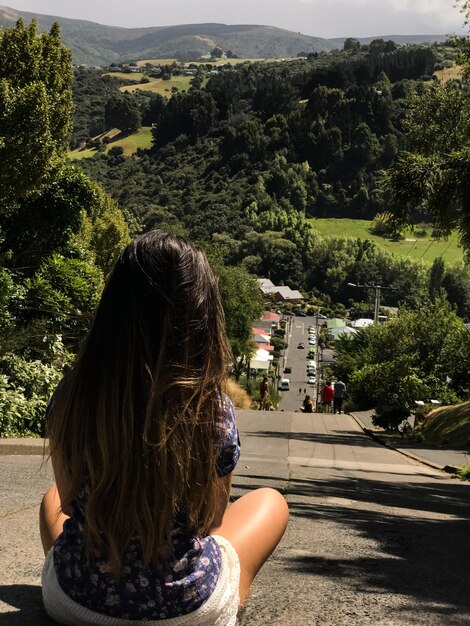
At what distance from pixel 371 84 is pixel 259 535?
194 meters

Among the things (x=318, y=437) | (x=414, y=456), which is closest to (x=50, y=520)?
(x=414, y=456)

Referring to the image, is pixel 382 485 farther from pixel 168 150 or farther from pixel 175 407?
pixel 168 150

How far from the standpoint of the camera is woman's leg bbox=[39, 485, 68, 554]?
3.02 metres

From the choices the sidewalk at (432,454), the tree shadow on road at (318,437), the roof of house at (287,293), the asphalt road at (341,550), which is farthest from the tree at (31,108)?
the roof of house at (287,293)

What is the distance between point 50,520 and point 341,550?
1.95 meters

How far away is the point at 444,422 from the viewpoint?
18188mm

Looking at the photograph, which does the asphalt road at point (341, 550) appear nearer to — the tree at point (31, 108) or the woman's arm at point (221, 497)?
the woman's arm at point (221, 497)

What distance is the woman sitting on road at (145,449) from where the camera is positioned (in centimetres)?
252

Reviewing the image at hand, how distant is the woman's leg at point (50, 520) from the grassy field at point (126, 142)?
170 meters

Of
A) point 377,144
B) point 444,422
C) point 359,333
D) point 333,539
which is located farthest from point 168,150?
point 333,539

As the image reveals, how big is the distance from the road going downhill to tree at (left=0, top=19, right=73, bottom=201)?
265 inches

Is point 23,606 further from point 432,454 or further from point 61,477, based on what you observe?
point 432,454

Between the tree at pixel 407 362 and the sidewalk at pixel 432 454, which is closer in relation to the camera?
the sidewalk at pixel 432 454

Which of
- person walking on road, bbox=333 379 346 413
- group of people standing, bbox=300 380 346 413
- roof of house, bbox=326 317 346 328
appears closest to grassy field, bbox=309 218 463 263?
roof of house, bbox=326 317 346 328
